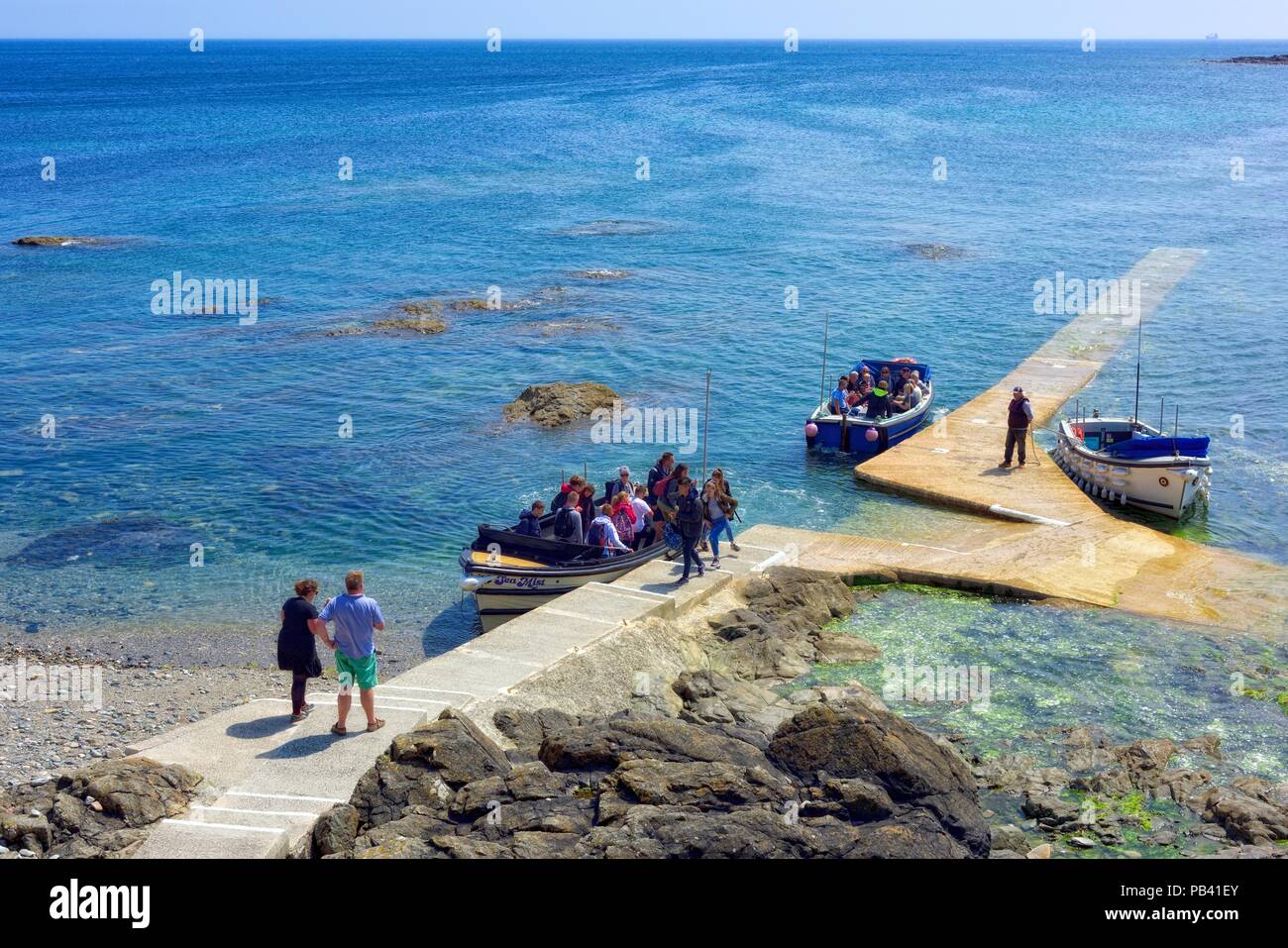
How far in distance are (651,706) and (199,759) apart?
5165 mm

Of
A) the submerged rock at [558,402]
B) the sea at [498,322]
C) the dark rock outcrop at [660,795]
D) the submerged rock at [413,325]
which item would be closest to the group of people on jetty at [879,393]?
the sea at [498,322]

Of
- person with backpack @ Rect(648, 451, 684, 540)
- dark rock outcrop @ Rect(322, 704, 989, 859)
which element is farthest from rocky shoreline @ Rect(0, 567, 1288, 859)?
person with backpack @ Rect(648, 451, 684, 540)

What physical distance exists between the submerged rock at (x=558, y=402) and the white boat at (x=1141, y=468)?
11662mm

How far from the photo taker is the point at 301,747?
11836 millimetres

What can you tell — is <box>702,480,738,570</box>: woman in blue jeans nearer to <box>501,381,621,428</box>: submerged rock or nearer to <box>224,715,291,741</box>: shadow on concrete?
<box>224,715,291,741</box>: shadow on concrete

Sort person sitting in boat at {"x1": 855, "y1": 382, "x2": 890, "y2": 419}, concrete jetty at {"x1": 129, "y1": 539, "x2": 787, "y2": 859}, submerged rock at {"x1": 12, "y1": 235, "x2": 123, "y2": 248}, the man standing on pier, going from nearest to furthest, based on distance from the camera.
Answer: concrete jetty at {"x1": 129, "y1": 539, "x2": 787, "y2": 859} < the man standing on pier < person sitting in boat at {"x1": 855, "y1": 382, "x2": 890, "y2": 419} < submerged rock at {"x1": 12, "y1": 235, "x2": 123, "y2": 248}

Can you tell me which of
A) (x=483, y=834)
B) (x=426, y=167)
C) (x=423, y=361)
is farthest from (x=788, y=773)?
(x=426, y=167)

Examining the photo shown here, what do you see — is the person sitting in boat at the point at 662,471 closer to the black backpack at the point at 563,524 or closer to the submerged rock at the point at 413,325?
the black backpack at the point at 563,524

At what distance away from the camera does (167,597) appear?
21.4 meters

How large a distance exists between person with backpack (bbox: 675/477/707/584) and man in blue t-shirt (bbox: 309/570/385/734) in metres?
6.80

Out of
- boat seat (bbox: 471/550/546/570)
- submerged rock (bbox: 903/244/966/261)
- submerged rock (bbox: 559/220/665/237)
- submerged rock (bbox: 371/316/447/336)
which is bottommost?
boat seat (bbox: 471/550/546/570)

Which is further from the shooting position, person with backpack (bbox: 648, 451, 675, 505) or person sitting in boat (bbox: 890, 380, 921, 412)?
person sitting in boat (bbox: 890, 380, 921, 412)

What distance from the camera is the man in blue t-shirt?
11711 millimetres
